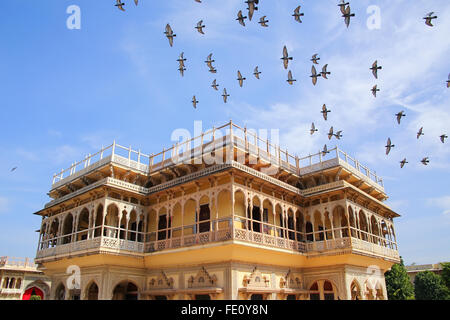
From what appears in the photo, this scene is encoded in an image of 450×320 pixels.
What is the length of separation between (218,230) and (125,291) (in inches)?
344

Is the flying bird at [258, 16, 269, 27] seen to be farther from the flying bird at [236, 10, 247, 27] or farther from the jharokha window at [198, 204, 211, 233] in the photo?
the jharokha window at [198, 204, 211, 233]

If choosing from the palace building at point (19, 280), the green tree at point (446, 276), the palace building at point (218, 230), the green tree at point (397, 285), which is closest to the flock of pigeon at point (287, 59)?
the palace building at point (218, 230)

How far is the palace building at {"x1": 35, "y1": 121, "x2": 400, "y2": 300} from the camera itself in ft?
57.3

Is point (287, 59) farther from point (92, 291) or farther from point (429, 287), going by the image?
point (429, 287)

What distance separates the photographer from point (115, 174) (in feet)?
72.1

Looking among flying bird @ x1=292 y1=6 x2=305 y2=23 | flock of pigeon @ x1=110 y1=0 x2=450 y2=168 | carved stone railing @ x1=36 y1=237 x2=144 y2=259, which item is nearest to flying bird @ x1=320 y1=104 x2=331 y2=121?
flock of pigeon @ x1=110 y1=0 x2=450 y2=168

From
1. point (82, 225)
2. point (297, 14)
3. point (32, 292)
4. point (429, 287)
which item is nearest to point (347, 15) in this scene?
point (297, 14)

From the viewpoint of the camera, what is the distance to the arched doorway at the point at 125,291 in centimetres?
2086

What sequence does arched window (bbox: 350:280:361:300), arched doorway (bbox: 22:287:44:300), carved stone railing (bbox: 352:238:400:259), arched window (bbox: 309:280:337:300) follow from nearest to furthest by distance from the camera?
carved stone railing (bbox: 352:238:400:259), arched window (bbox: 309:280:337:300), arched window (bbox: 350:280:361:300), arched doorway (bbox: 22:287:44:300)

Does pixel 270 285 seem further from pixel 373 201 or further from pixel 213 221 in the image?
pixel 373 201

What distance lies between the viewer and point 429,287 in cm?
3900

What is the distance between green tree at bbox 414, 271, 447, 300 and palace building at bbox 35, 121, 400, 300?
20.1m
